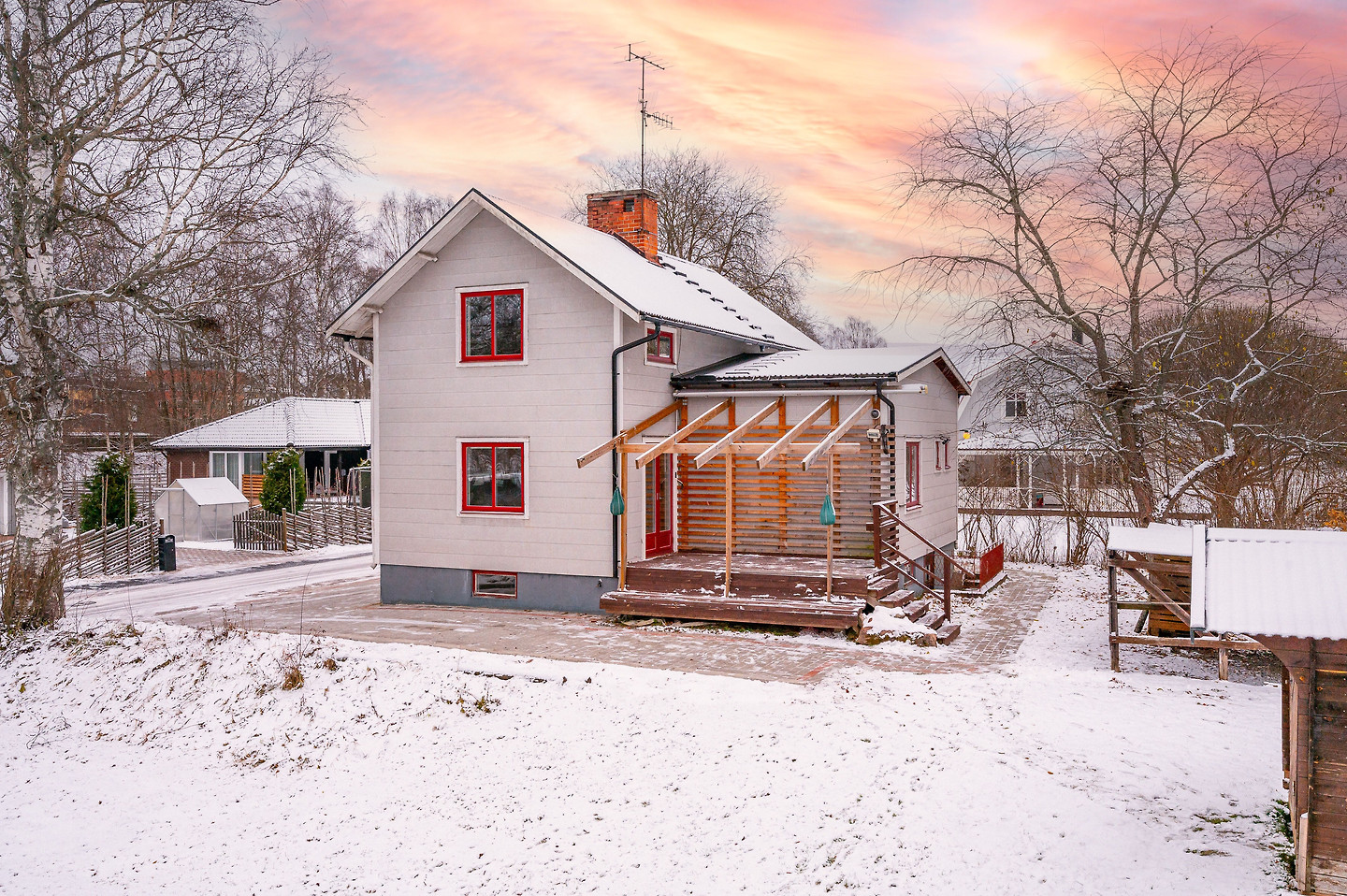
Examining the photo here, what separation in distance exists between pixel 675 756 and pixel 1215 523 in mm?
12819

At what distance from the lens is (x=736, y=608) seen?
13.5m

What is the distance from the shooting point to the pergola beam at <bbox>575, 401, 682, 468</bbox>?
543 inches

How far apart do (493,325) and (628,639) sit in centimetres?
594

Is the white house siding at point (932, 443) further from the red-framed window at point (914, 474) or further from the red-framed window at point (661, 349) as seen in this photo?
the red-framed window at point (661, 349)

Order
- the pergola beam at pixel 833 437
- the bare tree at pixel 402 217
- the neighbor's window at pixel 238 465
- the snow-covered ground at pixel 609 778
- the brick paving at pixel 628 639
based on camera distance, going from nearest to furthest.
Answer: the snow-covered ground at pixel 609 778
the brick paving at pixel 628 639
the pergola beam at pixel 833 437
the neighbor's window at pixel 238 465
the bare tree at pixel 402 217

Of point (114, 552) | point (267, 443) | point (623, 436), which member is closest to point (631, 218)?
point (623, 436)

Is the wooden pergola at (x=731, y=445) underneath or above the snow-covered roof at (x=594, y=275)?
underneath

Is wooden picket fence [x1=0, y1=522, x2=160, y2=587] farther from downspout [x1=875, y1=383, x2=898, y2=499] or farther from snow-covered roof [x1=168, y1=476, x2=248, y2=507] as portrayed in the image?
downspout [x1=875, y1=383, x2=898, y2=499]

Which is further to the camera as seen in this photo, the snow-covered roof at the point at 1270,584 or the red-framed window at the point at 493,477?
the red-framed window at the point at 493,477

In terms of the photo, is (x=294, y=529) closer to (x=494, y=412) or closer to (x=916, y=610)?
(x=494, y=412)

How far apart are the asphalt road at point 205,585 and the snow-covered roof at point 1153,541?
1449 cm

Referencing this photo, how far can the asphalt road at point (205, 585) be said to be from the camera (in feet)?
56.1

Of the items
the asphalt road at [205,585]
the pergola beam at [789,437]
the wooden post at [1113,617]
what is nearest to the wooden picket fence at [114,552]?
the asphalt road at [205,585]

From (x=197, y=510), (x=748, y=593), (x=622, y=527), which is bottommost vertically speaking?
(x=748, y=593)
